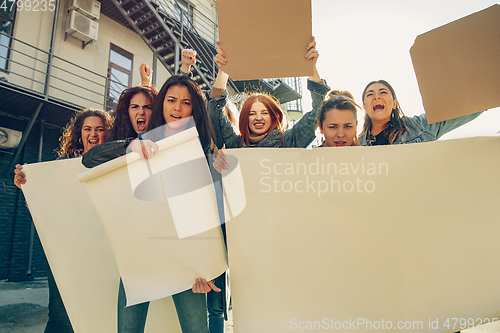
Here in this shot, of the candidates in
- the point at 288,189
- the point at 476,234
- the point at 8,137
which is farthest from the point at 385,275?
the point at 8,137

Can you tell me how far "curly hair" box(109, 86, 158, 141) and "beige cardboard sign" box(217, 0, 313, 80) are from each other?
0.79 metres

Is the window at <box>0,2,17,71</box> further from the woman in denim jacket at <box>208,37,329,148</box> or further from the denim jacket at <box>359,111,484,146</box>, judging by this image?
the denim jacket at <box>359,111,484,146</box>

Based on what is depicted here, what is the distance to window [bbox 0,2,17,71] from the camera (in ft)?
18.0

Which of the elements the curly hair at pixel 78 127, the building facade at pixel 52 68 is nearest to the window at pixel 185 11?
the building facade at pixel 52 68

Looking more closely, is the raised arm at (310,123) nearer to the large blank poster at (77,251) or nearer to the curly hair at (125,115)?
the curly hair at (125,115)

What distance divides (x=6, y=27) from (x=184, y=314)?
7.01m

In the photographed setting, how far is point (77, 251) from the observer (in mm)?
1836

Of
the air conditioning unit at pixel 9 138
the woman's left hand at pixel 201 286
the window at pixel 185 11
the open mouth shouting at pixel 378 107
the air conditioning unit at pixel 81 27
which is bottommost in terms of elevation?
the woman's left hand at pixel 201 286

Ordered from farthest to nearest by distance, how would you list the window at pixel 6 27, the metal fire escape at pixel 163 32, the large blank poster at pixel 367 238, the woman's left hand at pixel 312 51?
the metal fire escape at pixel 163 32 < the window at pixel 6 27 < the woman's left hand at pixel 312 51 < the large blank poster at pixel 367 238

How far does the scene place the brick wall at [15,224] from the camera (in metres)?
5.39

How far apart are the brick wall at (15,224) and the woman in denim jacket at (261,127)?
18.5 feet

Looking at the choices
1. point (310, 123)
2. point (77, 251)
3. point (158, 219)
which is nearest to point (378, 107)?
point (310, 123)

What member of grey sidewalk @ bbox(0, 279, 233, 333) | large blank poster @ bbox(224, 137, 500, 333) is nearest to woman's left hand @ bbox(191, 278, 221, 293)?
large blank poster @ bbox(224, 137, 500, 333)

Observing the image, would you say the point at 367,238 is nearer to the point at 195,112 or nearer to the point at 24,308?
the point at 195,112
